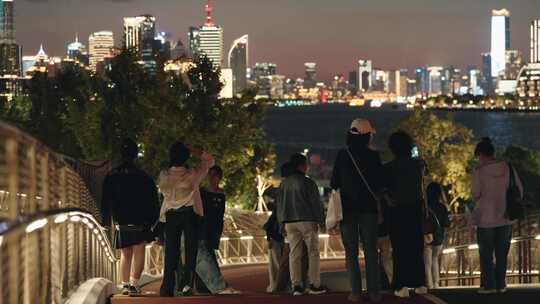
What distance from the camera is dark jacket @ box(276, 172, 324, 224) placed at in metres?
11.2

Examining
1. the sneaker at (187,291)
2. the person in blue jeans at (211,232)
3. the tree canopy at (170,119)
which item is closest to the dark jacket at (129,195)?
the person in blue jeans at (211,232)

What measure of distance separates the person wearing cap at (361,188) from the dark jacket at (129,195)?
1.97 m

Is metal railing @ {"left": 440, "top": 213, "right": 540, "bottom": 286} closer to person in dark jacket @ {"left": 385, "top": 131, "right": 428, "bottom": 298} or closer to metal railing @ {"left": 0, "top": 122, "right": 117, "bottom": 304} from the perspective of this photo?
person in dark jacket @ {"left": 385, "top": 131, "right": 428, "bottom": 298}

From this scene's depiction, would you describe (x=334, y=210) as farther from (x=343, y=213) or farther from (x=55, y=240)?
(x=55, y=240)

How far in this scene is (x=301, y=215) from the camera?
11242 mm

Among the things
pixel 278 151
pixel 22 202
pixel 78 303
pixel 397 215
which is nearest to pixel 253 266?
pixel 397 215

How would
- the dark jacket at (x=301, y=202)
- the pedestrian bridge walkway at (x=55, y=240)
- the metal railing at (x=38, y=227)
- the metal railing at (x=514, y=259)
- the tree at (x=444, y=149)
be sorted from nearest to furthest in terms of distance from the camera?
the metal railing at (x=38, y=227), the pedestrian bridge walkway at (x=55, y=240), the dark jacket at (x=301, y=202), the metal railing at (x=514, y=259), the tree at (x=444, y=149)

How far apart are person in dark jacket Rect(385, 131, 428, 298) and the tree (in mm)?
42644

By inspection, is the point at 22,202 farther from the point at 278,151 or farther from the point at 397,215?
the point at 278,151

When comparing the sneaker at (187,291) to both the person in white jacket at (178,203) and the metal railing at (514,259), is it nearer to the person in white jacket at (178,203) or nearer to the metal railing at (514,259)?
the person in white jacket at (178,203)

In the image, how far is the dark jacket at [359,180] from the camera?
32.9ft

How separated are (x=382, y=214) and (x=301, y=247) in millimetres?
1631

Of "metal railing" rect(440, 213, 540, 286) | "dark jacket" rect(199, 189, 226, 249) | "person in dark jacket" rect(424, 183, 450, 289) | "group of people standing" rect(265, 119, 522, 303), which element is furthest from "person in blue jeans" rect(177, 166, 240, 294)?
"metal railing" rect(440, 213, 540, 286)

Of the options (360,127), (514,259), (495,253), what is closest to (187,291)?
(360,127)
